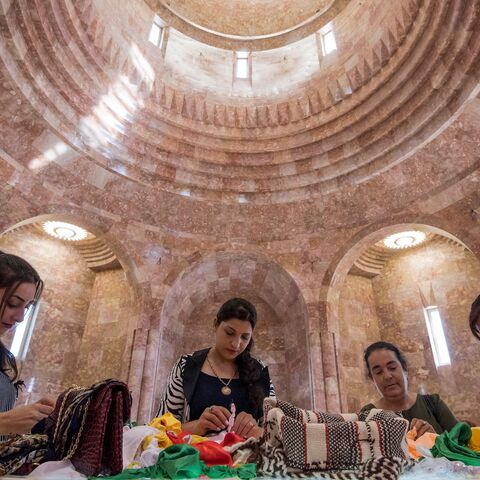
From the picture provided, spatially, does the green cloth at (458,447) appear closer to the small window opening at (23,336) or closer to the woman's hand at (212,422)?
the woman's hand at (212,422)

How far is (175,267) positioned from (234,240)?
144 centimetres

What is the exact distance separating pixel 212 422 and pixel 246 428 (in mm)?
256

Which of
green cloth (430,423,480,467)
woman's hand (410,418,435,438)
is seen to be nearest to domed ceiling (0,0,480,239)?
woman's hand (410,418,435,438)

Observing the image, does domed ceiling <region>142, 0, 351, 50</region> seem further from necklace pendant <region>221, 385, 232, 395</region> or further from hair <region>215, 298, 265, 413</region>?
necklace pendant <region>221, 385, 232, 395</region>

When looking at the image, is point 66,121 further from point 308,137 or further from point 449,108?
point 449,108

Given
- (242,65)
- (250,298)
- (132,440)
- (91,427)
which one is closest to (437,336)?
(250,298)

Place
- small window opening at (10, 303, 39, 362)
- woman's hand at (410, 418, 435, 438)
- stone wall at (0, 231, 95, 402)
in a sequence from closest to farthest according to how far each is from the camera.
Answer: woman's hand at (410, 418, 435, 438), small window opening at (10, 303, 39, 362), stone wall at (0, 231, 95, 402)

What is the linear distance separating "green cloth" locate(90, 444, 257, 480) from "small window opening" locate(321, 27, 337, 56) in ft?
34.4

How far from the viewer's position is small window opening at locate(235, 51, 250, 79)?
37.2 feet

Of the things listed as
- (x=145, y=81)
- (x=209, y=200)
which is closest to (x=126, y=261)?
(x=209, y=200)

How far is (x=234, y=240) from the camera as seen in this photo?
914 centimetres

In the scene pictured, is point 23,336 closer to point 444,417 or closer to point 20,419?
point 20,419

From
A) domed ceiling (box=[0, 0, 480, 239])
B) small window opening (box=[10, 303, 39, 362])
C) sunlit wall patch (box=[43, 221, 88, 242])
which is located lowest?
small window opening (box=[10, 303, 39, 362])

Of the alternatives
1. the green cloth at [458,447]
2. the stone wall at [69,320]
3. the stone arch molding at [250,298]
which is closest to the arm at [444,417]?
the green cloth at [458,447]
